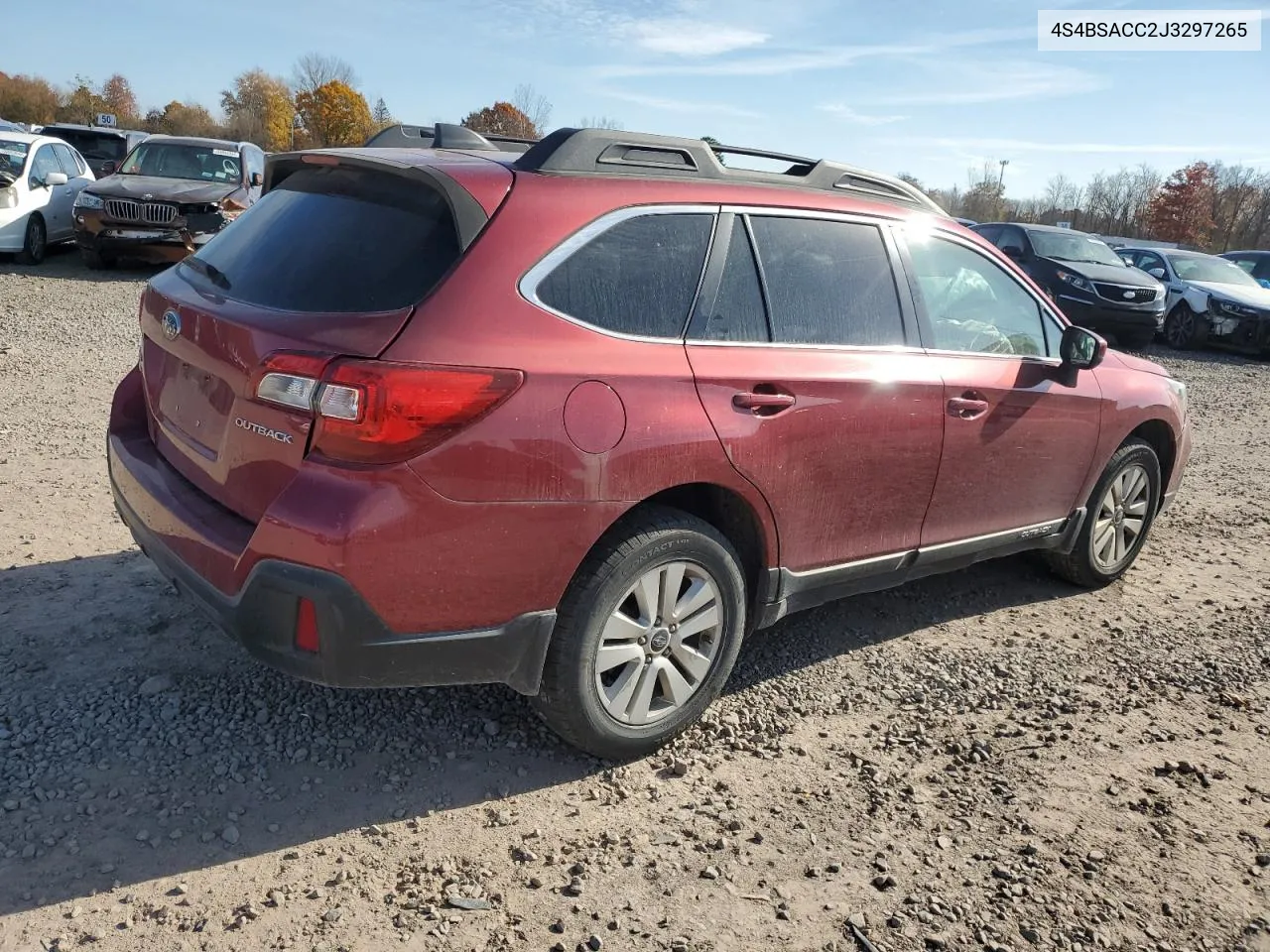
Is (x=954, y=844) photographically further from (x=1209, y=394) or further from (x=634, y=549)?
(x=1209, y=394)

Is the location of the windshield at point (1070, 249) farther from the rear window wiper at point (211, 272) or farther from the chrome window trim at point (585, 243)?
the rear window wiper at point (211, 272)

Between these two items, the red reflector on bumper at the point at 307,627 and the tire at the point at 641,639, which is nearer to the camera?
the red reflector on bumper at the point at 307,627

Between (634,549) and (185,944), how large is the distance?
4.86 ft

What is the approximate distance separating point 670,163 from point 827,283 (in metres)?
0.72

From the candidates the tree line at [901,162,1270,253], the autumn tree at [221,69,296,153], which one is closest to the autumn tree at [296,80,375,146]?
the autumn tree at [221,69,296,153]

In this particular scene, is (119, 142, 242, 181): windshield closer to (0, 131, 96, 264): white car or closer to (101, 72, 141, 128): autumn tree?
(0, 131, 96, 264): white car

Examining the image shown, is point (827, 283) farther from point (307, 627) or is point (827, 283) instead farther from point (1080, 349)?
point (307, 627)

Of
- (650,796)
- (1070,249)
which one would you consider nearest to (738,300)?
(650,796)

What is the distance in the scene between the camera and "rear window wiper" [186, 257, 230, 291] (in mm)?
3095

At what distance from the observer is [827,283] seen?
3592 mm

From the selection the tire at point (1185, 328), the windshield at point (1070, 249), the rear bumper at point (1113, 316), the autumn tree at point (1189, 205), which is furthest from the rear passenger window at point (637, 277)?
the autumn tree at point (1189, 205)

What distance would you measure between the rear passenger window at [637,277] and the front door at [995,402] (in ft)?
3.75

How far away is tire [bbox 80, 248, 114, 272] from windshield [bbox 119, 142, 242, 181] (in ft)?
4.11

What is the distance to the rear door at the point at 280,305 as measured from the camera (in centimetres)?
268
